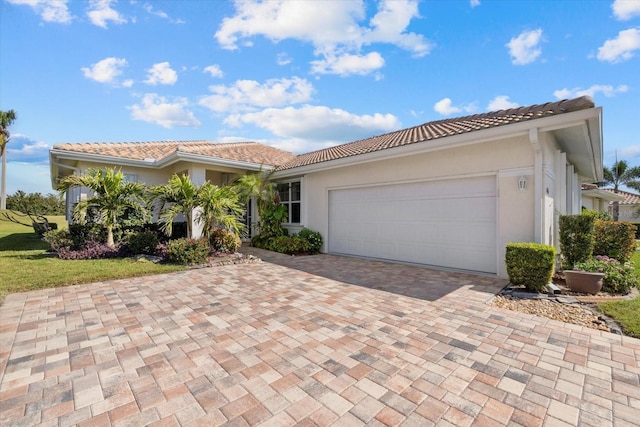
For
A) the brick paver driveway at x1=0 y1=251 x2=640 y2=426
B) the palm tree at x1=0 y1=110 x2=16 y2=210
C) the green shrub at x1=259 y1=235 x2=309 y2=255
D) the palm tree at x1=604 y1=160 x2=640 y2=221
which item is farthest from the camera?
the palm tree at x1=604 y1=160 x2=640 y2=221

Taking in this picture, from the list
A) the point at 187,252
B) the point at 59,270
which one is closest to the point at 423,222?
the point at 187,252

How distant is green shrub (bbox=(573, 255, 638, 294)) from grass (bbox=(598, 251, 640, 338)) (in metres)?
0.42

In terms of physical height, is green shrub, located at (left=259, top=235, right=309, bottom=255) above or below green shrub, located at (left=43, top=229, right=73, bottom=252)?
below

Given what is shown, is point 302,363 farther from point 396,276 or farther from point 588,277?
point 588,277

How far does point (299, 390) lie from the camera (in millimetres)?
2660

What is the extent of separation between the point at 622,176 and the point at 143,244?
154 feet

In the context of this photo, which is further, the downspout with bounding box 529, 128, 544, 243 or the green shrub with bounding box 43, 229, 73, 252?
the green shrub with bounding box 43, 229, 73, 252

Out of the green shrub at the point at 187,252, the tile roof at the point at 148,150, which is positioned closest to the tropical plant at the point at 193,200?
the green shrub at the point at 187,252

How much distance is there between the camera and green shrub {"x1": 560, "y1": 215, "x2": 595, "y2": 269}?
6906mm

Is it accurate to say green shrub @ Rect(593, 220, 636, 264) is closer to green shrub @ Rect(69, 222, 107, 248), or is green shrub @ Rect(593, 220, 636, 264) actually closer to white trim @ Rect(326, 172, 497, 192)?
white trim @ Rect(326, 172, 497, 192)

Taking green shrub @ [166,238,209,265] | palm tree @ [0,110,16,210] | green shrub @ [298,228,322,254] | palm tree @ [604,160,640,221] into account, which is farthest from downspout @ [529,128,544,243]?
palm tree @ [0,110,16,210]

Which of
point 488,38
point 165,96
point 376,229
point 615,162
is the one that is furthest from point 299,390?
point 615,162

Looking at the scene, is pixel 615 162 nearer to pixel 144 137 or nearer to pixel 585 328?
pixel 585 328

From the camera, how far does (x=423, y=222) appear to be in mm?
8523
